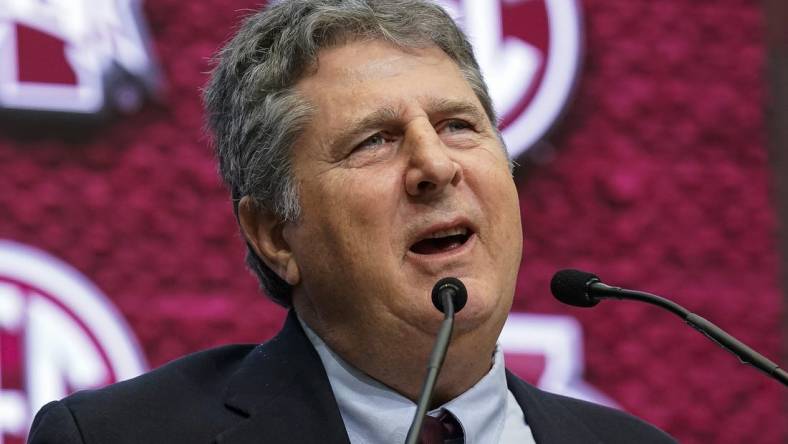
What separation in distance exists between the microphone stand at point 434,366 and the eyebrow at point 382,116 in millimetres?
348

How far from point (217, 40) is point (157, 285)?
617 mm

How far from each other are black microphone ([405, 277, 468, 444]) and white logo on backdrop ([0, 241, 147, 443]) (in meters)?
1.28

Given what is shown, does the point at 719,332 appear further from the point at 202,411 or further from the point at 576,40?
the point at 576,40

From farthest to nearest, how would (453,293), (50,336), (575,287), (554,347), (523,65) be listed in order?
1. (523,65)
2. (554,347)
3. (50,336)
4. (575,287)
5. (453,293)

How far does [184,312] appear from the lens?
2.90 metres

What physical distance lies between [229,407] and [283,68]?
510 millimetres

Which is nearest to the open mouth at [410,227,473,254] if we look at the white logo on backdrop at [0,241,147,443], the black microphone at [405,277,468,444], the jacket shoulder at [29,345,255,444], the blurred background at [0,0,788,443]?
the black microphone at [405,277,468,444]

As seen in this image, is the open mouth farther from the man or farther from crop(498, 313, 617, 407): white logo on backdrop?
crop(498, 313, 617, 407): white logo on backdrop

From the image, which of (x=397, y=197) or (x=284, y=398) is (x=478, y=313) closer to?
(x=397, y=197)

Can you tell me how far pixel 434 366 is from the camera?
1.44 m

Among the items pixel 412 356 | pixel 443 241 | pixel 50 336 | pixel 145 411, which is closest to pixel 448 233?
pixel 443 241

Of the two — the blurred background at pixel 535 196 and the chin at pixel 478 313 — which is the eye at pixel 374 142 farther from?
the blurred background at pixel 535 196

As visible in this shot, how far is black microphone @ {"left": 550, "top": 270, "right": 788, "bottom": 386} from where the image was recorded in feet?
5.13

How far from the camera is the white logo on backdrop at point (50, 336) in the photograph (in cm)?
267
